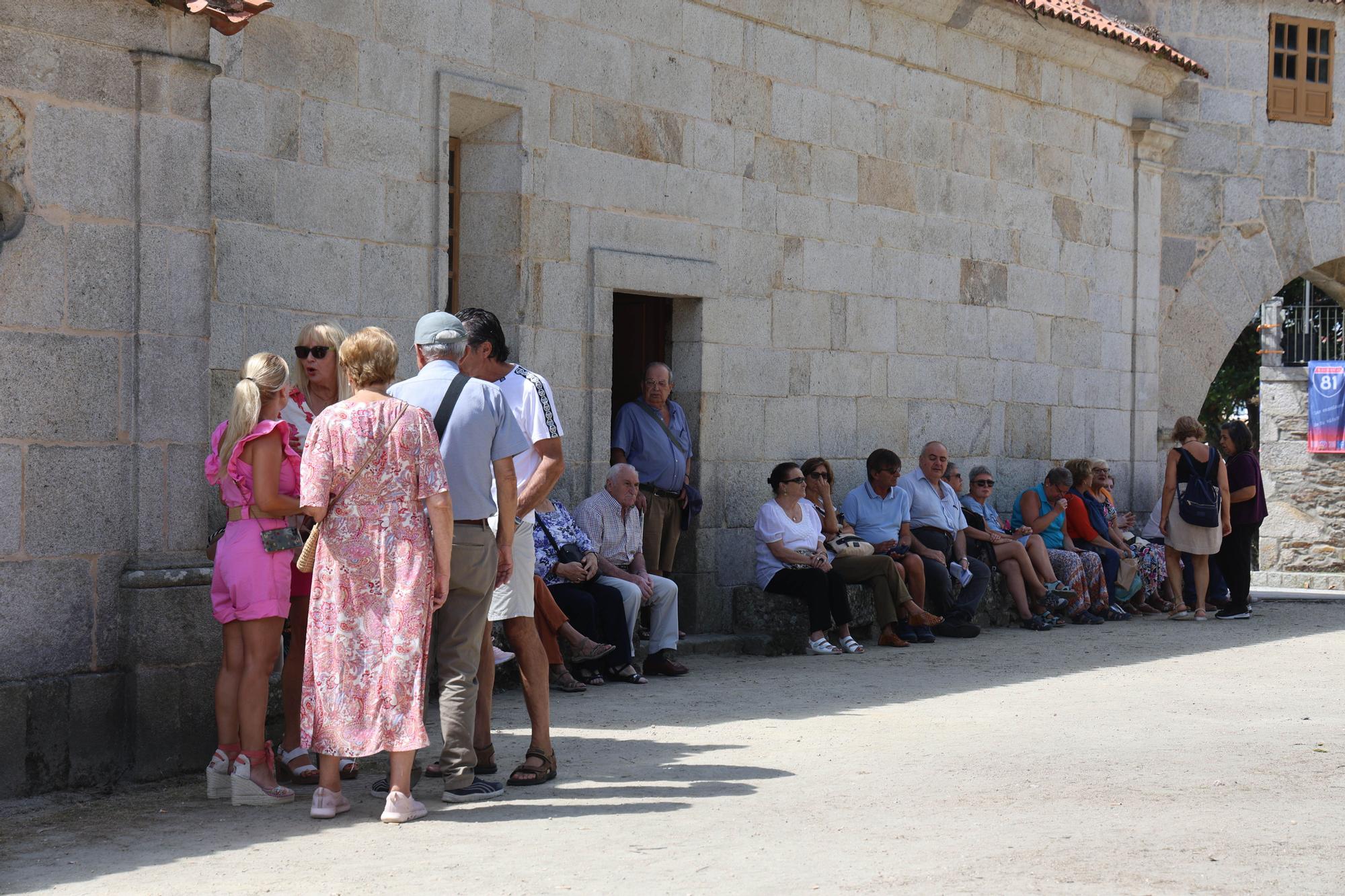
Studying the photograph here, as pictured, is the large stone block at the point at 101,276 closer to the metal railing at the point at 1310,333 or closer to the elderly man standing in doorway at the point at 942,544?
the elderly man standing in doorway at the point at 942,544

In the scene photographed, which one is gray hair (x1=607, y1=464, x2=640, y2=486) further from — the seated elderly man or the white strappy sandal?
the white strappy sandal

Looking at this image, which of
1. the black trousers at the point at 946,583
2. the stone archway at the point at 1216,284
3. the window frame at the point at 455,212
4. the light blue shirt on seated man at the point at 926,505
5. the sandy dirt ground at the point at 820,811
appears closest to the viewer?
the sandy dirt ground at the point at 820,811

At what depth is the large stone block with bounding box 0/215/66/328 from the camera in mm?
6000

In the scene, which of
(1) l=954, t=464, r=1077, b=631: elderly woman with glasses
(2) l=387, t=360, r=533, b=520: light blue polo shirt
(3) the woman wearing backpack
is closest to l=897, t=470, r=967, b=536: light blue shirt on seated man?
(1) l=954, t=464, r=1077, b=631: elderly woman with glasses

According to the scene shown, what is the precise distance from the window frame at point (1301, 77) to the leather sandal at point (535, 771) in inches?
502

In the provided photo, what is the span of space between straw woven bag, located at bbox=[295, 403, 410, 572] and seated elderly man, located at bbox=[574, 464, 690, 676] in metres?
3.61

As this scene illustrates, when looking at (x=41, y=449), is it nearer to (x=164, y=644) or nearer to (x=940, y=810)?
(x=164, y=644)

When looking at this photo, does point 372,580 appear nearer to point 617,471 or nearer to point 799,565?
point 617,471

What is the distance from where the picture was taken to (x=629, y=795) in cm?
585

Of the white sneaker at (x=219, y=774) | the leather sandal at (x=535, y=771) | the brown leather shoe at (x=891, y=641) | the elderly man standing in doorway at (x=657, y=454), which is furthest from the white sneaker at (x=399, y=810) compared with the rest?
the brown leather shoe at (x=891, y=641)

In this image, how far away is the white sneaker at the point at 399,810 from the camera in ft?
17.6

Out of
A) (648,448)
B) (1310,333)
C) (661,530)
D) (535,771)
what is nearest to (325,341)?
(535,771)

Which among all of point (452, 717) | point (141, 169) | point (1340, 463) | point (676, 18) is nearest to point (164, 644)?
point (452, 717)

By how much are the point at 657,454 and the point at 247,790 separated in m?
4.64
